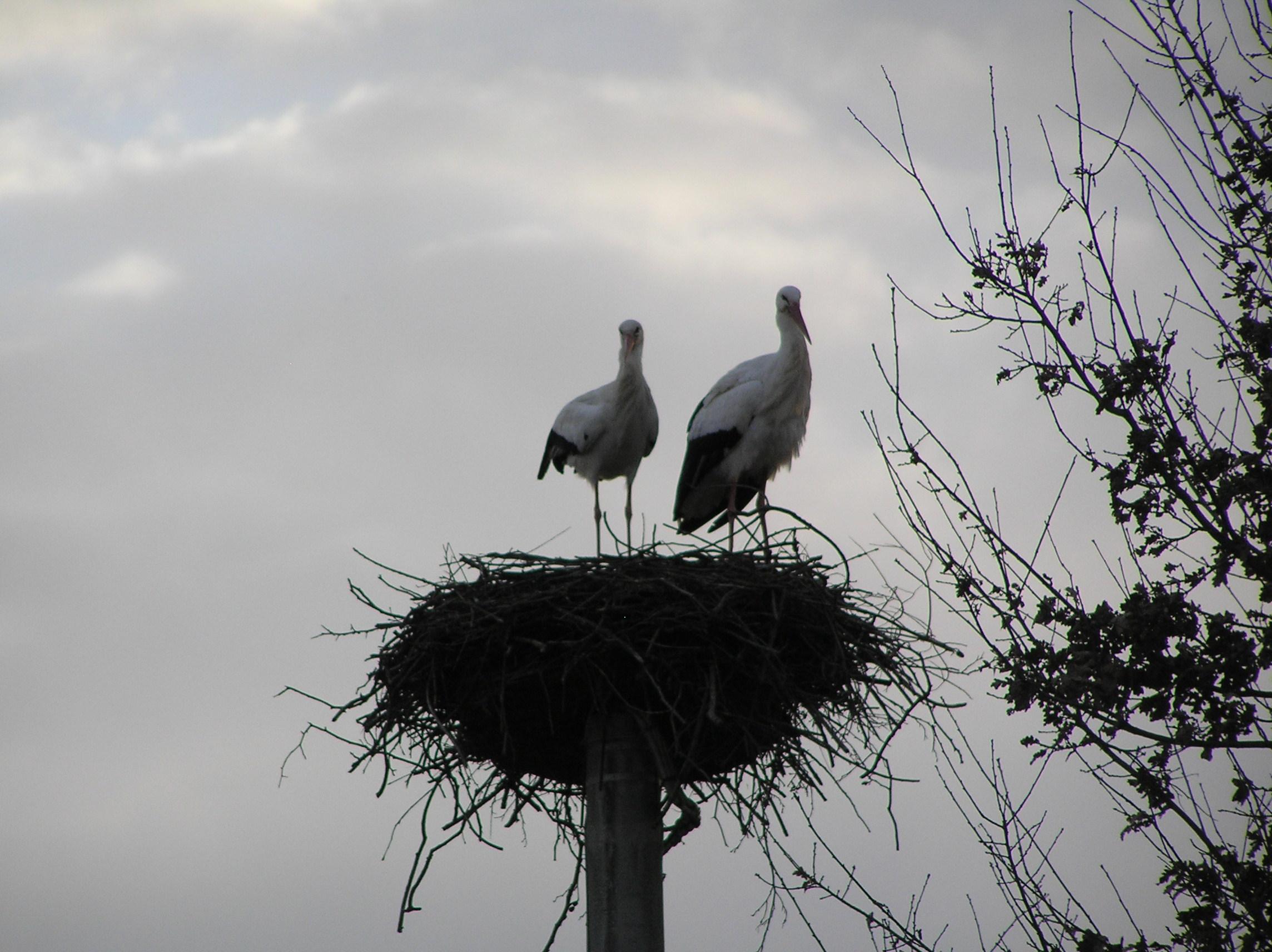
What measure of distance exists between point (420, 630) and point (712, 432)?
152 inches

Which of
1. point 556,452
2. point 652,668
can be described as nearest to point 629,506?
point 556,452

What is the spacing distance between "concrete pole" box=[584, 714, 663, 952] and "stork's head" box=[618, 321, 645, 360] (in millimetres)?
4262

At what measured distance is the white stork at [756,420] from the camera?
9.31 metres

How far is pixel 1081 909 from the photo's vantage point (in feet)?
18.7

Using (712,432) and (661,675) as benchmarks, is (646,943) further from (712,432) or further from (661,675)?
(712,432)

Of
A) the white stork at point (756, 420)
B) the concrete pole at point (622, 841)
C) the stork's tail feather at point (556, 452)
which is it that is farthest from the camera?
the stork's tail feather at point (556, 452)

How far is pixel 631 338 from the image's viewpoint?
979cm

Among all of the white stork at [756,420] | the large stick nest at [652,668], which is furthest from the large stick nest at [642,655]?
the white stork at [756,420]

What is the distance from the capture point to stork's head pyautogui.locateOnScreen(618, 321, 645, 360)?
9766mm

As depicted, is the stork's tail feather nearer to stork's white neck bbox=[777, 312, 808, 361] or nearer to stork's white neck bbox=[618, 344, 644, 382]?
stork's white neck bbox=[618, 344, 644, 382]

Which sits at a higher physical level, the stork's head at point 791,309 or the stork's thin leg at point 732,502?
the stork's head at point 791,309

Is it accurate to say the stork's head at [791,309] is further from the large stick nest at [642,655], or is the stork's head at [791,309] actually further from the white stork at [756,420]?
the large stick nest at [642,655]

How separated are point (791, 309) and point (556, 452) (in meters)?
1.87

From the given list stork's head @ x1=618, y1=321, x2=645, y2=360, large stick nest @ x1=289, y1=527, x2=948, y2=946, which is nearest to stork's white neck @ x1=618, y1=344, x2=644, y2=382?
stork's head @ x1=618, y1=321, x2=645, y2=360
